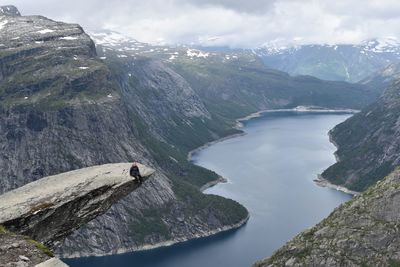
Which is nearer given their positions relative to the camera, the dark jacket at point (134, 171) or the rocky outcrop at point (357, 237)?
the dark jacket at point (134, 171)


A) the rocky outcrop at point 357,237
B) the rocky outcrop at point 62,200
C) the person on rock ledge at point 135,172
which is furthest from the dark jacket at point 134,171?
the rocky outcrop at point 357,237

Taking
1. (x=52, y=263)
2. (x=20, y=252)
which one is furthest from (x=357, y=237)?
(x=52, y=263)

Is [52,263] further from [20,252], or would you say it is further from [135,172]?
[135,172]

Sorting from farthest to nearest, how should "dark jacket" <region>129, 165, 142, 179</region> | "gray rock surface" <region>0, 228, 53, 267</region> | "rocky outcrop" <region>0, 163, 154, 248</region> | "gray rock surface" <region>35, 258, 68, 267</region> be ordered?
"dark jacket" <region>129, 165, 142, 179</region>, "rocky outcrop" <region>0, 163, 154, 248</region>, "gray rock surface" <region>0, 228, 53, 267</region>, "gray rock surface" <region>35, 258, 68, 267</region>

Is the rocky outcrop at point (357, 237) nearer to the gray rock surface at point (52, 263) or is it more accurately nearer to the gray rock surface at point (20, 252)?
the gray rock surface at point (20, 252)

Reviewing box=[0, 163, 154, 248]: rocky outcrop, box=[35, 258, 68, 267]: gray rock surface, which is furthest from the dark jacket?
box=[35, 258, 68, 267]: gray rock surface

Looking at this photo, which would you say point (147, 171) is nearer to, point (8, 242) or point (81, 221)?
point (81, 221)

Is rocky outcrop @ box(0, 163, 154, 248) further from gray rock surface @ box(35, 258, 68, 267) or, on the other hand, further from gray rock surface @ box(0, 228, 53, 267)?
gray rock surface @ box(35, 258, 68, 267)
